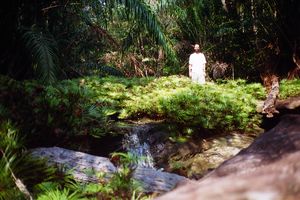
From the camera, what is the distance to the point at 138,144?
743 cm

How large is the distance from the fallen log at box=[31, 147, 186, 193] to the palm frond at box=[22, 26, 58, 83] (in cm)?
425

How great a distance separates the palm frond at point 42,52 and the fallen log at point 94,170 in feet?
13.9

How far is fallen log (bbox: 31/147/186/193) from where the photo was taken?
430cm

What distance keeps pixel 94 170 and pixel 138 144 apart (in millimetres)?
2960

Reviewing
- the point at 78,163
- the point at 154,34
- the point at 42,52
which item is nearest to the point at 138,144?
the point at 78,163

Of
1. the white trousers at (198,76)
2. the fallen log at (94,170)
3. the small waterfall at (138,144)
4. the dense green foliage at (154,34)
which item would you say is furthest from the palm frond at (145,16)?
the fallen log at (94,170)

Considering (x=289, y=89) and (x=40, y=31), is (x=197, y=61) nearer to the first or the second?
(x=289, y=89)

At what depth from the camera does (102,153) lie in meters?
6.65

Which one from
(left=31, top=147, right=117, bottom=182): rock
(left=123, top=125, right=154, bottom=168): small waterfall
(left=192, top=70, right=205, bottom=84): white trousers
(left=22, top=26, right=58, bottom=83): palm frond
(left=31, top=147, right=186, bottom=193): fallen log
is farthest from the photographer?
(left=192, top=70, right=205, bottom=84): white trousers

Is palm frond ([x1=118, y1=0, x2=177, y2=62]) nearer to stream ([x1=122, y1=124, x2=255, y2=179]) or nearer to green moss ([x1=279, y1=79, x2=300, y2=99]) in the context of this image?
stream ([x1=122, y1=124, x2=255, y2=179])

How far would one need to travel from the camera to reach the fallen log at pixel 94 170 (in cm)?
430

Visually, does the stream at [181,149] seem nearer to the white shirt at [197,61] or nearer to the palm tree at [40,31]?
the palm tree at [40,31]

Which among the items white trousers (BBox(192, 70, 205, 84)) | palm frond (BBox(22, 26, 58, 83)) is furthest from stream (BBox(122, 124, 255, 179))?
white trousers (BBox(192, 70, 205, 84))

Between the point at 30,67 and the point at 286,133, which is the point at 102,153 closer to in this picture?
the point at 286,133
